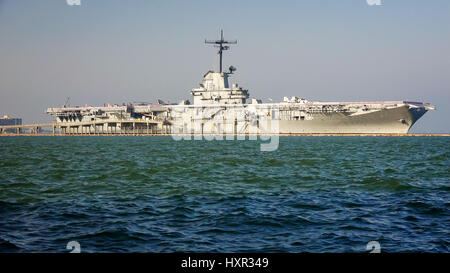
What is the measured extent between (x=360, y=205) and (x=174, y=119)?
83.8 metres

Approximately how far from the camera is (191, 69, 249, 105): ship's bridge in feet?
294

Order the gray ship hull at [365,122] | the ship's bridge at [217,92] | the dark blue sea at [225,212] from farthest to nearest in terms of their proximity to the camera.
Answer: the ship's bridge at [217,92], the gray ship hull at [365,122], the dark blue sea at [225,212]

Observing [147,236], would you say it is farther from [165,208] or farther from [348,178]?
[348,178]

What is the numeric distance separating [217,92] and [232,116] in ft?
23.1

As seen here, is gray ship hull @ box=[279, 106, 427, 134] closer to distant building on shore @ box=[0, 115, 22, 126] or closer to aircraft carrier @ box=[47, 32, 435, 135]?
aircraft carrier @ box=[47, 32, 435, 135]

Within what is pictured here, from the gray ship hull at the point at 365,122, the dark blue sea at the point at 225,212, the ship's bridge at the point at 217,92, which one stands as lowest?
the dark blue sea at the point at 225,212

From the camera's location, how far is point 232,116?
8725 centimetres

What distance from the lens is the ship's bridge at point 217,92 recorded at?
89688 mm

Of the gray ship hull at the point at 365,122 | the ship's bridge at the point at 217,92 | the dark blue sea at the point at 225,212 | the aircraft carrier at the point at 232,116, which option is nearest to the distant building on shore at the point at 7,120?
the aircraft carrier at the point at 232,116

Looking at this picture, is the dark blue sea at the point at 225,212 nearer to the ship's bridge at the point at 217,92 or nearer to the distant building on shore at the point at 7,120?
the ship's bridge at the point at 217,92

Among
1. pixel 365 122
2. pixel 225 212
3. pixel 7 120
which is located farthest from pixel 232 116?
pixel 7 120

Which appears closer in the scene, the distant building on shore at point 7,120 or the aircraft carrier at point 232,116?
the aircraft carrier at point 232,116

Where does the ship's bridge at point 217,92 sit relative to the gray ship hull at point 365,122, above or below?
above
